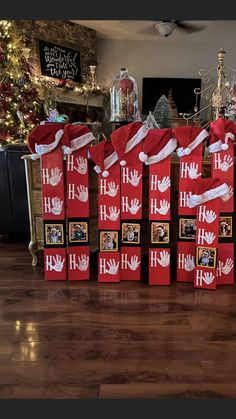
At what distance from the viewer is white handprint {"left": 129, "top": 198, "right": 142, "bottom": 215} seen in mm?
2426

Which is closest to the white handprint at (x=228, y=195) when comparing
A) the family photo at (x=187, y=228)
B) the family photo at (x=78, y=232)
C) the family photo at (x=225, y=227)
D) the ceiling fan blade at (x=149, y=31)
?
the family photo at (x=225, y=227)

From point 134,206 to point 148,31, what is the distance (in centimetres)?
631

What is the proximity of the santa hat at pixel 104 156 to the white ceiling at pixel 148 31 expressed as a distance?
558 centimetres

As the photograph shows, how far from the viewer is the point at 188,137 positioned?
233 cm

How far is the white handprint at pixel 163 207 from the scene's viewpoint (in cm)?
240

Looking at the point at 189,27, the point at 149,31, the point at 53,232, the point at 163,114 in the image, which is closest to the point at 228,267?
the point at 53,232

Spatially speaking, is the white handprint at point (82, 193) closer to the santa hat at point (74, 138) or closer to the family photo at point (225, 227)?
the santa hat at point (74, 138)

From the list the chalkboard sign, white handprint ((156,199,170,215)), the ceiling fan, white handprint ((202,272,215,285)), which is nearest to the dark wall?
the chalkboard sign

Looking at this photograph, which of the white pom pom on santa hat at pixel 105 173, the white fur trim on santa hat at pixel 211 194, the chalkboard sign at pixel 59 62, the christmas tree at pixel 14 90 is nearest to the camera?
the white fur trim on santa hat at pixel 211 194

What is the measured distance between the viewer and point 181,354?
1.69 meters

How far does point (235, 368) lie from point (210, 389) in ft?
0.63

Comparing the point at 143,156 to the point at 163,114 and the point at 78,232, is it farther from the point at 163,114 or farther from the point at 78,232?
the point at 163,114

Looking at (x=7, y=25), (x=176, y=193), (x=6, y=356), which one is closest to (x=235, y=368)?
(x=6, y=356)

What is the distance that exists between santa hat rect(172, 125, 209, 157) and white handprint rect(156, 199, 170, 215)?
33 cm
